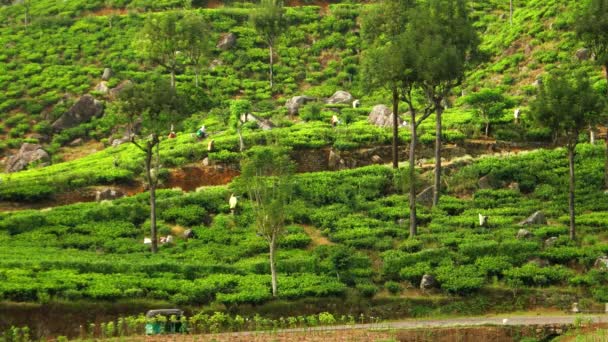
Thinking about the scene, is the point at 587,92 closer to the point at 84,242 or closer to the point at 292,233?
the point at 292,233

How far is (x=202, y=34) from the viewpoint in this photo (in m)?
66.6

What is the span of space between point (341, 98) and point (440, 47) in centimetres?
2394

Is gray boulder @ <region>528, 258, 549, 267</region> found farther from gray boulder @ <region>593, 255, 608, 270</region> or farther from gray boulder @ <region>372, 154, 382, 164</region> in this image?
gray boulder @ <region>372, 154, 382, 164</region>

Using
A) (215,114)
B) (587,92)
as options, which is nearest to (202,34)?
(215,114)

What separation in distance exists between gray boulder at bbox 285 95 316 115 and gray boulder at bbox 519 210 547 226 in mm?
24389

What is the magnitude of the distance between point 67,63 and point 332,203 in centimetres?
3763

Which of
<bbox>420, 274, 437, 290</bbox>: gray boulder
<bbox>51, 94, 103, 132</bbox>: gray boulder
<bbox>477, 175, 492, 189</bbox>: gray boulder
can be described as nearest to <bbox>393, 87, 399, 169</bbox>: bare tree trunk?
<bbox>477, 175, 492, 189</bbox>: gray boulder

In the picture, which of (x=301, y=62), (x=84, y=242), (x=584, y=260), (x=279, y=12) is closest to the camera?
(x=584, y=260)

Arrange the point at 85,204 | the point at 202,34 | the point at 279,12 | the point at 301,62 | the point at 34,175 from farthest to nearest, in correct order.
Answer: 1. the point at 301,62
2. the point at 279,12
3. the point at 202,34
4. the point at 34,175
5. the point at 85,204

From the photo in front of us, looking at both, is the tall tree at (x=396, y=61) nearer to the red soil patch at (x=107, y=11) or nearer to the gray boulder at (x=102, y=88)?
the gray boulder at (x=102, y=88)

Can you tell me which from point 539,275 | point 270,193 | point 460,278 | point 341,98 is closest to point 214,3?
point 341,98

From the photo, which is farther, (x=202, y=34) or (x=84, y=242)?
(x=202, y=34)

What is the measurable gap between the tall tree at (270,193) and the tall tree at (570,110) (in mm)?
11672

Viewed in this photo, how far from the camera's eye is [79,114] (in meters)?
71.7
